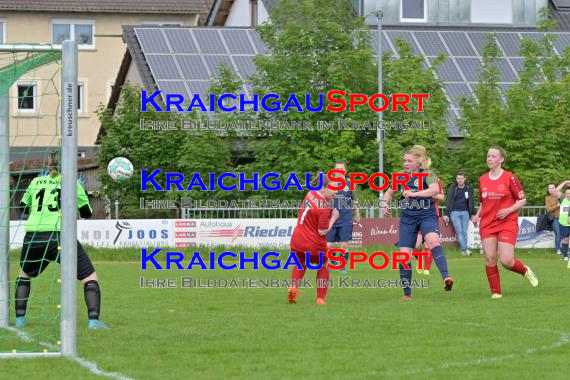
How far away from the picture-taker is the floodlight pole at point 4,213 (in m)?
12.4

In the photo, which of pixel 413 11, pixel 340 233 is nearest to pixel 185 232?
pixel 340 233

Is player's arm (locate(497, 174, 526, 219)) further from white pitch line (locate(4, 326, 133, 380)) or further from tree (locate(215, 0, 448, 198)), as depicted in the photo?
tree (locate(215, 0, 448, 198))

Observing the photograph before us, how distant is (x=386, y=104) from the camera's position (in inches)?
1378

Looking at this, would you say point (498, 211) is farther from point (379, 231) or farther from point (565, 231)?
point (379, 231)

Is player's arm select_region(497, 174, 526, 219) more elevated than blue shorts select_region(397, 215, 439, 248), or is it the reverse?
player's arm select_region(497, 174, 526, 219)

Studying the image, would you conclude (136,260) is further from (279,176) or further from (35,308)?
(35,308)

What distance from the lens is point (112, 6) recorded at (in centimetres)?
6141

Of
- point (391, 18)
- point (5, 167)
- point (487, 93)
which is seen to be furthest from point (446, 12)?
point (5, 167)

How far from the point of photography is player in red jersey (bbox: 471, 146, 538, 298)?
15055mm

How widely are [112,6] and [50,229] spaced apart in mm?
50630

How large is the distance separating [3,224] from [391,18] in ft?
118

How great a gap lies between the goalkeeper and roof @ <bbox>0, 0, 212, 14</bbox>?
49.6 m

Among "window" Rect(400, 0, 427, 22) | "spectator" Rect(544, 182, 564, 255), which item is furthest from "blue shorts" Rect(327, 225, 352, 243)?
"window" Rect(400, 0, 427, 22)

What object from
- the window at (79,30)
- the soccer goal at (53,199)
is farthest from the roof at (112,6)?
the soccer goal at (53,199)
